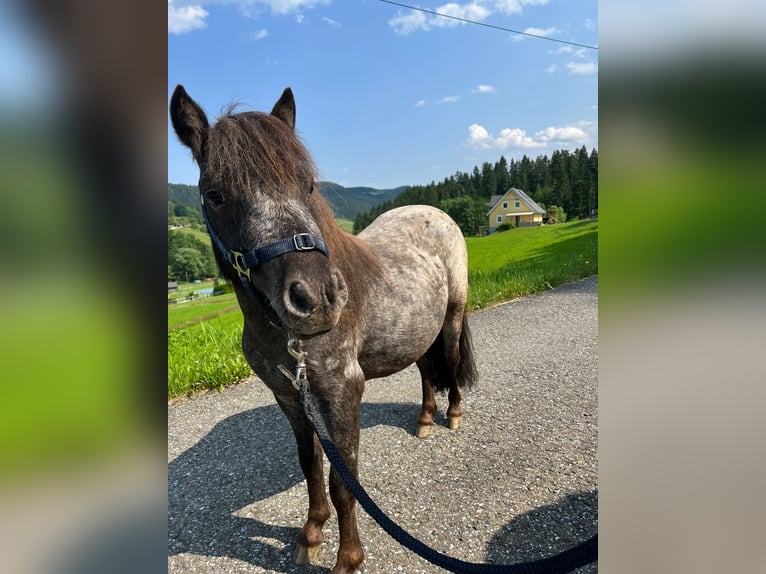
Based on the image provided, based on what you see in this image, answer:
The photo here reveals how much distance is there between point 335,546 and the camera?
2.69 metres

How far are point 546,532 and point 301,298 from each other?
233 centimetres

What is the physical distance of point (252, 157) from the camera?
178cm

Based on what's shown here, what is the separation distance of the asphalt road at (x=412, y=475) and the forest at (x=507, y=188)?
128ft

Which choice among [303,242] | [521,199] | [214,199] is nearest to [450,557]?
[303,242]

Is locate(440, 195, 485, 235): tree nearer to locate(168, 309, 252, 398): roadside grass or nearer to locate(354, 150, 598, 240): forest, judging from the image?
locate(354, 150, 598, 240): forest

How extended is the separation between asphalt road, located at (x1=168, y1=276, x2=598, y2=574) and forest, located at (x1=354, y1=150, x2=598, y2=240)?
128 ft

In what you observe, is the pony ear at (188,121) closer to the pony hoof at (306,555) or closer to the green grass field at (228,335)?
the green grass field at (228,335)

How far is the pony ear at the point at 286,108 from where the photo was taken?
7.55ft

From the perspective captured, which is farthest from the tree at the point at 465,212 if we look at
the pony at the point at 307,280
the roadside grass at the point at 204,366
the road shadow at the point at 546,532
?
the road shadow at the point at 546,532

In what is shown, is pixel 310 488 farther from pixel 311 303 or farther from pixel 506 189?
pixel 506 189
